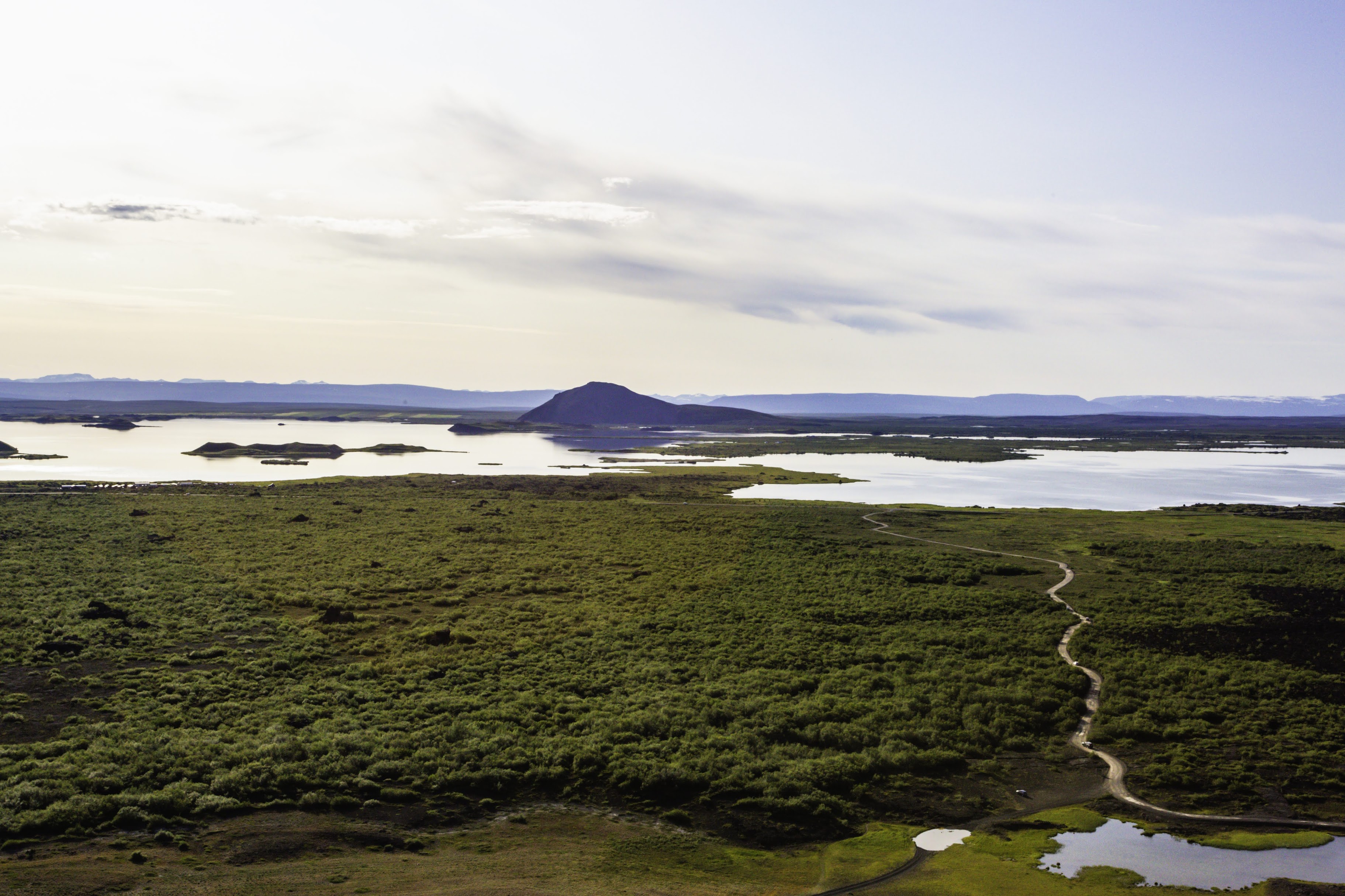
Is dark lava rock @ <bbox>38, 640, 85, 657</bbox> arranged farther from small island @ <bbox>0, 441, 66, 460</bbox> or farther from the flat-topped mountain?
the flat-topped mountain

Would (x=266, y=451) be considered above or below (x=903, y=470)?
above

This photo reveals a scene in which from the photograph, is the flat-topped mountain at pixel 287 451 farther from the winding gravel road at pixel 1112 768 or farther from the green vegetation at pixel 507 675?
the winding gravel road at pixel 1112 768

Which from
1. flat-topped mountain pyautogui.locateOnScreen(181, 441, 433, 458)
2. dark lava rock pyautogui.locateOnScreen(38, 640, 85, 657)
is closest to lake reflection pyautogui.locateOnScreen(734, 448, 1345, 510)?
dark lava rock pyautogui.locateOnScreen(38, 640, 85, 657)

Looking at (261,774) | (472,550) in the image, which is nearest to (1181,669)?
(261,774)

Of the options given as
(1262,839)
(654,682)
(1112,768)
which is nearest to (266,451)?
(654,682)

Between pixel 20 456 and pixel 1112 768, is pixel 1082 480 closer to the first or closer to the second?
pixel 1112 768

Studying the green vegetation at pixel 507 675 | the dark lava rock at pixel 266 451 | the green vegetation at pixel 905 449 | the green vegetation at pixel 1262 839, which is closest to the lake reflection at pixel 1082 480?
the green vegetation at pixel 905 449
